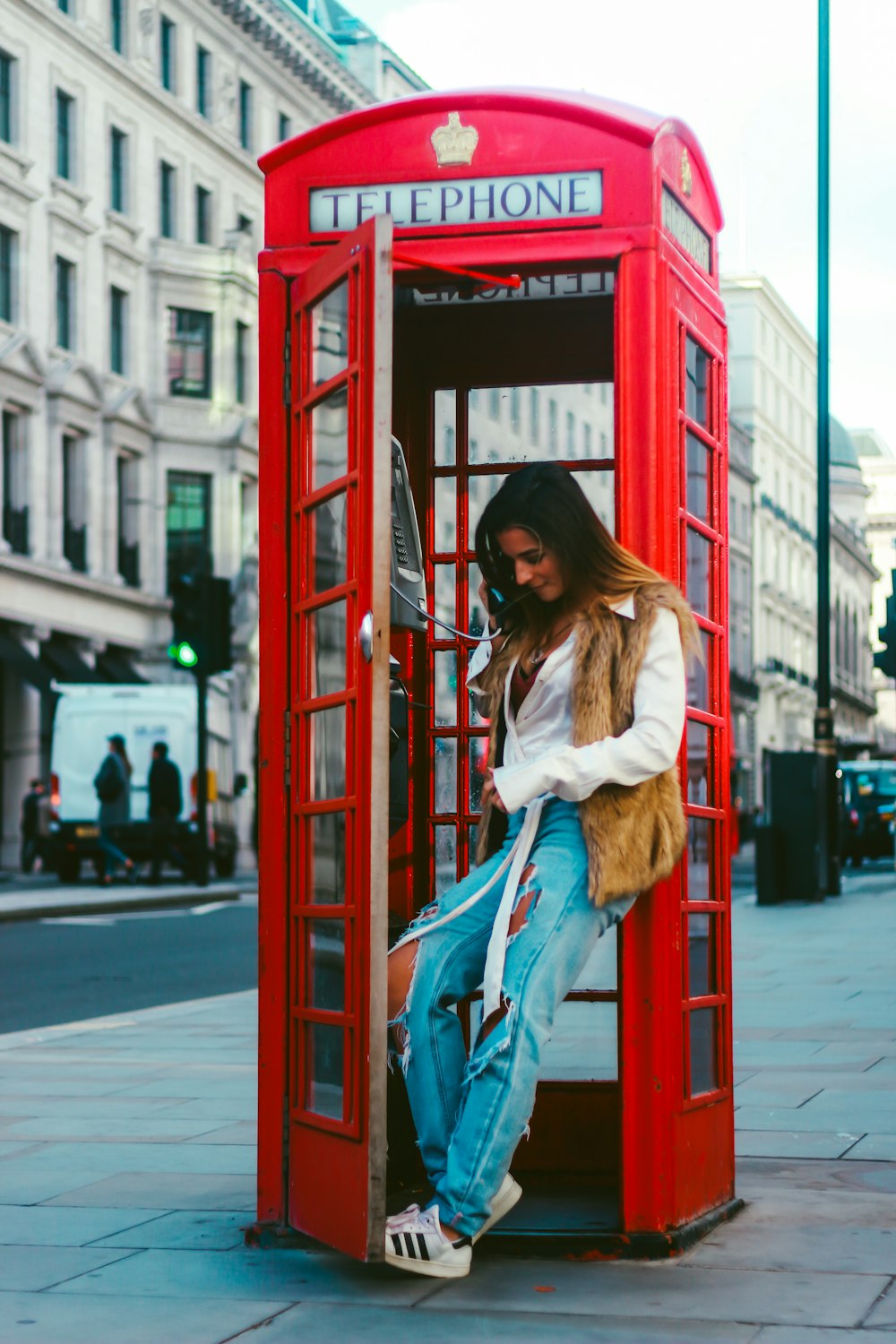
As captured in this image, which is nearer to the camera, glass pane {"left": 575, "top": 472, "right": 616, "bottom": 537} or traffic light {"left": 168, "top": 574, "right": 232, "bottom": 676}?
glass pane {"left": 575, "top": 472, "right": 616, "bottom": 537}

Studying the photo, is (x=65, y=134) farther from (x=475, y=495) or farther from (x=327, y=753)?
(x=327, y=753)

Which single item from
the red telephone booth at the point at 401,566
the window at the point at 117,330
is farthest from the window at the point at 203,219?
the red telephone booth at the point at 401,566

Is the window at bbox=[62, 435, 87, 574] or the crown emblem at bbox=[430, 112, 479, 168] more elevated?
the window at bbox=[62, 435, 87, 574]

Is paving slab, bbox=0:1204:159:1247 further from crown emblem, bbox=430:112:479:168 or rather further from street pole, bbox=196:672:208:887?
street pole, bbox=196:672:208:887

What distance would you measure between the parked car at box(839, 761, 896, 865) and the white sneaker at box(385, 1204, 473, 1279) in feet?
105

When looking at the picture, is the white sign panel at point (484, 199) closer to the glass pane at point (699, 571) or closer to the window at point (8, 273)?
the glass pane at point (699, 571)

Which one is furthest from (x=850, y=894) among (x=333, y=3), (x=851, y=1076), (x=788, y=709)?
(x=788, y=709)

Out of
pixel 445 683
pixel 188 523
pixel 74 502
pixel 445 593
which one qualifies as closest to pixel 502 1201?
pixel 445 683

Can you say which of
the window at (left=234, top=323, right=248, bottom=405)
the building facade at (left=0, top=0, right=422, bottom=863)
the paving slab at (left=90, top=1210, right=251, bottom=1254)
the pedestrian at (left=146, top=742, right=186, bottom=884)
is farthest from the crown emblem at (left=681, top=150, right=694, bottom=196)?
the window at (left=234, top=323, right=248, bottom=405)

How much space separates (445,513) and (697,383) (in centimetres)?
94

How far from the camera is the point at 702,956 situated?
517cm

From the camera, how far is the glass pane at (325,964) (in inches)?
184

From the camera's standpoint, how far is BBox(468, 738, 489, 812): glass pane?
5.88 m

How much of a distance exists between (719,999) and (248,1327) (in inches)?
65.5
